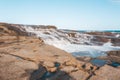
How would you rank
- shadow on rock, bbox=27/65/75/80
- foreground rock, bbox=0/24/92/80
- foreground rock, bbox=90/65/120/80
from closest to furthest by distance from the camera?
foreground rock, bbox=0/24/92/80 < shadow on rock, bbox=27/65/75/80 < foreground rock, bbox=90/65/120/80

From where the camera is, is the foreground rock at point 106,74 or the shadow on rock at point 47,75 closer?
the shadow on rock at point 47,75

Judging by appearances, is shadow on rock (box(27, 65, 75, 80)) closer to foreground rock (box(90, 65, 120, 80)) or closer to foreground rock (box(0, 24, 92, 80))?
foreground rock (box(0, 24, 92, 80))

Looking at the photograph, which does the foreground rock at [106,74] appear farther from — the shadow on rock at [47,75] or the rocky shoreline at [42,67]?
the shadow on rock at [47,75]

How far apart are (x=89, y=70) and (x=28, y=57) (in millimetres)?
4264

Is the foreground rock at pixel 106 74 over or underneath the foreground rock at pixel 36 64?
underneath

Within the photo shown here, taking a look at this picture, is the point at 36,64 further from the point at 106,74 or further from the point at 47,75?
the point at 106,74

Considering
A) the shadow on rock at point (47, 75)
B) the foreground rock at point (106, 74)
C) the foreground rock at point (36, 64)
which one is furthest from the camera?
the foreground rock at point (106, 74)

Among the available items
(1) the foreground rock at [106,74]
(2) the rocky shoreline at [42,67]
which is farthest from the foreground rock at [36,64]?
(1) the foreground rock at [106,74]

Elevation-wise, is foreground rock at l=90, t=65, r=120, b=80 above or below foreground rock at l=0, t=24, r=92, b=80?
below

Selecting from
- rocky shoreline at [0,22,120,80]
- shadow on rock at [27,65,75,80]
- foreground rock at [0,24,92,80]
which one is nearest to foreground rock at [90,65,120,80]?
rocky shoreline at [0,22,120,80]

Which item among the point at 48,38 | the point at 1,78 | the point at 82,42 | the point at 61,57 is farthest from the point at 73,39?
the point at 1,78

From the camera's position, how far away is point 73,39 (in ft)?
164

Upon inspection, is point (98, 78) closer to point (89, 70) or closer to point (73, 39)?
point (89, 70)

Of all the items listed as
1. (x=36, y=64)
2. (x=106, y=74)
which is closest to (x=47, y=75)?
(x=36, y=64)
